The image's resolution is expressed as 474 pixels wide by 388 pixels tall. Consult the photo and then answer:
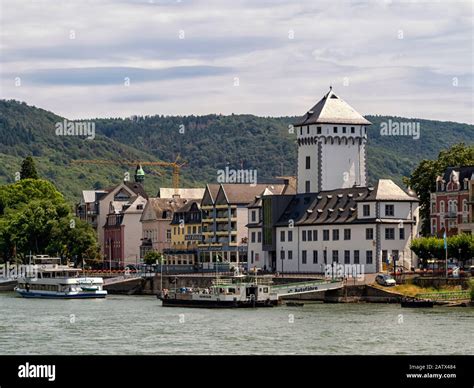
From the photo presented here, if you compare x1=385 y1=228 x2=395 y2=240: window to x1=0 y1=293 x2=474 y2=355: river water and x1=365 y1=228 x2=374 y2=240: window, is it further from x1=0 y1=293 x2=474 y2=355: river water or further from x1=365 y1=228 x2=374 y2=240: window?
x1=0 y1=293 x2=474 y2=355: river water

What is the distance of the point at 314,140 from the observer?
481 ft

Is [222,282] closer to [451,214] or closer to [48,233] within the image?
[451,214]

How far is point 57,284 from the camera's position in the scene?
136 m

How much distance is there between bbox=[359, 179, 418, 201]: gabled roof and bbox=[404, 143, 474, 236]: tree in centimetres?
1765

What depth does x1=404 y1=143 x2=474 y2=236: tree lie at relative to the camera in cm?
14912

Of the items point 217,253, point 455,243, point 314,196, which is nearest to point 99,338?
point 455,243

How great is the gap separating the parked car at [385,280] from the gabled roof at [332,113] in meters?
33.5

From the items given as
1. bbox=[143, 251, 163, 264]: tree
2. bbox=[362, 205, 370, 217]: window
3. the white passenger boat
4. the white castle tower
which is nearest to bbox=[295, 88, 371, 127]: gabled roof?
the white castle tower

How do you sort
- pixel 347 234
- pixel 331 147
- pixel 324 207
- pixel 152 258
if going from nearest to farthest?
pixel 347 234
pixel 324 207
pixel 331 147
pixel 152 258

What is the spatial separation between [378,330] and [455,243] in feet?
149

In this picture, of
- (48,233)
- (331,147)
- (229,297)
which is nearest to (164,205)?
(48,233)

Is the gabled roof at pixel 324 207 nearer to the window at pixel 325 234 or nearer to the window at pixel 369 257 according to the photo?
the window at pixel 325 234

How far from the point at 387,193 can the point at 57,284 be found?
35.7m
